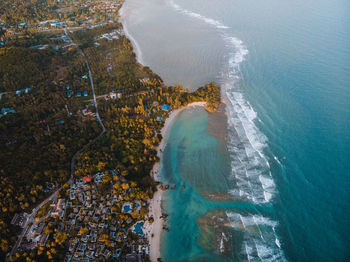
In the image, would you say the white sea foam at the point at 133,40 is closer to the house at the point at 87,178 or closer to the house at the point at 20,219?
the house at the point at 87,178

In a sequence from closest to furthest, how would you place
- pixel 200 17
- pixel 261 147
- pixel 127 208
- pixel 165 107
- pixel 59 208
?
pixel 59 208 → pixel 127 208 → pixel 261 147 → pixel 165 107 → pixel 200 17

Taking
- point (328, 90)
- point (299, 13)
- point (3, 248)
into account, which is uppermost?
point (299, 13)

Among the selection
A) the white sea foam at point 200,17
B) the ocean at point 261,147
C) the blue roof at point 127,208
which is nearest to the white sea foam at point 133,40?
the ocean at point 261,147

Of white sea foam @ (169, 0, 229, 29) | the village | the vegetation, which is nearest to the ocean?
the village

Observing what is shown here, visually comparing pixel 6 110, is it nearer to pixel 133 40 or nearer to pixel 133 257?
pixel 133 257

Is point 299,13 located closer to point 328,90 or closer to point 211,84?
point 328,90

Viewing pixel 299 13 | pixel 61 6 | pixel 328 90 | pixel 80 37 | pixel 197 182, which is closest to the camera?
pixel 197 182

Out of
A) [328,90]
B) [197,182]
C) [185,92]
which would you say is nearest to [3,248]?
[197,182]

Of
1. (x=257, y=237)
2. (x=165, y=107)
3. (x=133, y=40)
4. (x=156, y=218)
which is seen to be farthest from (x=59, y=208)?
(x=133, y=40)
